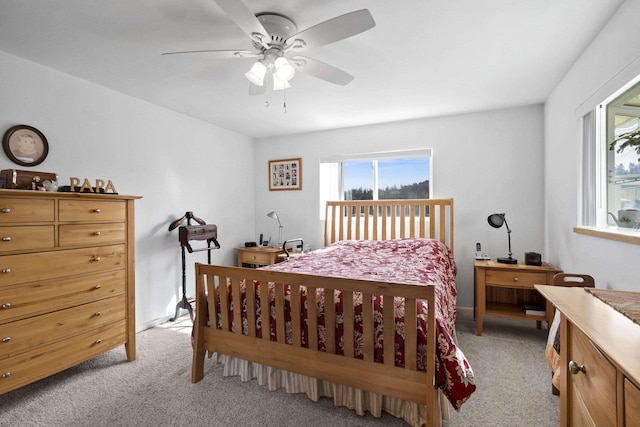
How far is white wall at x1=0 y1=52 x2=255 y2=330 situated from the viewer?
7.57 ft

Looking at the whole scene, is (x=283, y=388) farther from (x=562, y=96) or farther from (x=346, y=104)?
(x=562, y=96)

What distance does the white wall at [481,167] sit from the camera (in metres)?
3.23

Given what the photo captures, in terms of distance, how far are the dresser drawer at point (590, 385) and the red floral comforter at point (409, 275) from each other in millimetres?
408

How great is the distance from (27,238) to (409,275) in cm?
247

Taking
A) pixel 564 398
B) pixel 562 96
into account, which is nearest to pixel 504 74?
pixel 562 96

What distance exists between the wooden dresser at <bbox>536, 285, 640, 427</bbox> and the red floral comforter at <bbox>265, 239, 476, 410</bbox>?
40 cm

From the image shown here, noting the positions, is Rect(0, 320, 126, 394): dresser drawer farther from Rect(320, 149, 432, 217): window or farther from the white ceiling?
Rect(320, 149, 432, 217): window

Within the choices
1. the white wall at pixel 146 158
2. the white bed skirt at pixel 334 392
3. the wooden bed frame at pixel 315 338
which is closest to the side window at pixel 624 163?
the wooden bed frame at pixel 315 338

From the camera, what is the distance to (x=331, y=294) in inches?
64.1

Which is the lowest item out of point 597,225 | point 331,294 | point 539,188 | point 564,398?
point 564,398

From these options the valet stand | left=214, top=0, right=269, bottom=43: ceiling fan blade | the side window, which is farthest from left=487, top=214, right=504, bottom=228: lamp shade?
the valet stand

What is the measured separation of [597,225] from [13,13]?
13.0 feet

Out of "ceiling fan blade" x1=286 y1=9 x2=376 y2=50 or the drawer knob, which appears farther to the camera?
"ceiling fan blade" x1=286 y1=9 x2=376 y2=50

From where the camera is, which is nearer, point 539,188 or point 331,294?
point 331,294
